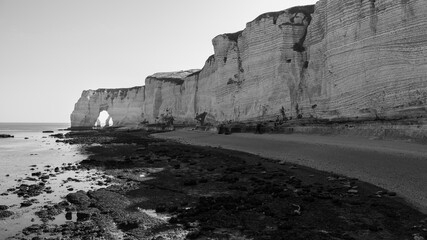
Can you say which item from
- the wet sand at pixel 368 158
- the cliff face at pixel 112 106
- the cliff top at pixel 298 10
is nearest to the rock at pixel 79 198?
the wet sand at pixel 368 158

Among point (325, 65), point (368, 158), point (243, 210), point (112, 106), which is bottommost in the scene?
point (243, 210)

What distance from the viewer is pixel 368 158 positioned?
13781 mm

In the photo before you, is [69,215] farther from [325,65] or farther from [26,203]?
[325,65]

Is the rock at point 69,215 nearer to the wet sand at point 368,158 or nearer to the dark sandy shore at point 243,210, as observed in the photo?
the dark sandy shore at point 243,210

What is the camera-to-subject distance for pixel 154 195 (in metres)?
11.2

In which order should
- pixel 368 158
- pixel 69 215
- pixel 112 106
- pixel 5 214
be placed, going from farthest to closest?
pixel 112 106
pixel 368 158
pixel 5 214
pixel 69 215

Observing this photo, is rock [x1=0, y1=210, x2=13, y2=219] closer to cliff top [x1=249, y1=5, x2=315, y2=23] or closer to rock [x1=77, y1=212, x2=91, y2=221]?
rock [x1=77, y1=212, x2=91, y2=221]

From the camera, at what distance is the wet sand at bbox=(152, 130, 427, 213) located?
9.91 meters

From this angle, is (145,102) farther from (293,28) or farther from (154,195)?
(154,195)

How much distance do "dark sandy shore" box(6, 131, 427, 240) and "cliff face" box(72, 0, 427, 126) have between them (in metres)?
10.4

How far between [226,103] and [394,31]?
29.0m

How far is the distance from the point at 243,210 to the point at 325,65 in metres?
23.3

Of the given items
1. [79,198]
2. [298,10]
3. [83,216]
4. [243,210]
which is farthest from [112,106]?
[243,210]

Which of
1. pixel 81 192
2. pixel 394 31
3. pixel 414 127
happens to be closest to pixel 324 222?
pixel 81 192
